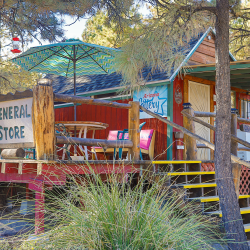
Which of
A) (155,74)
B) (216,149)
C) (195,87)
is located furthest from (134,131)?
(195,87)

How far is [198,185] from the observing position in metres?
5.03

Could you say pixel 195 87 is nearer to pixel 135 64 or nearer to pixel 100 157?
pixel 100 157

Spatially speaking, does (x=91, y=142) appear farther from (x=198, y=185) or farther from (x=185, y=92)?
(x=185, y=92)

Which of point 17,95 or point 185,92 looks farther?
point 185,92

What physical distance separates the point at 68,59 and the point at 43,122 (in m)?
4.37

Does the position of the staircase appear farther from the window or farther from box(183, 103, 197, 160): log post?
the window

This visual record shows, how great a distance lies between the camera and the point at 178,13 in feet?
14.8

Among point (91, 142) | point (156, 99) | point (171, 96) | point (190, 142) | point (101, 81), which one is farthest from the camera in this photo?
point (101, 81)

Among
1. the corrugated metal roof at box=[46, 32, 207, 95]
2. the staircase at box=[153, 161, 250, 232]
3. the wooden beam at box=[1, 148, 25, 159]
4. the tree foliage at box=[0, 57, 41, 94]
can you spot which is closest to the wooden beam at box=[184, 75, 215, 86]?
the corrugated metal roof at box=[46, 32, 207, 95]

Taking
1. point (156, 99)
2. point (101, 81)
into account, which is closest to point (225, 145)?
point (156, 99)

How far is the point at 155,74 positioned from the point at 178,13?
3.99m

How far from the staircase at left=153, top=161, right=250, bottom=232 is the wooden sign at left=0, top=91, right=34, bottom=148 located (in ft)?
6.32

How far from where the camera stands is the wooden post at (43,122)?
414 centimetres

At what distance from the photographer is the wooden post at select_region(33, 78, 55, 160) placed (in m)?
4.14
